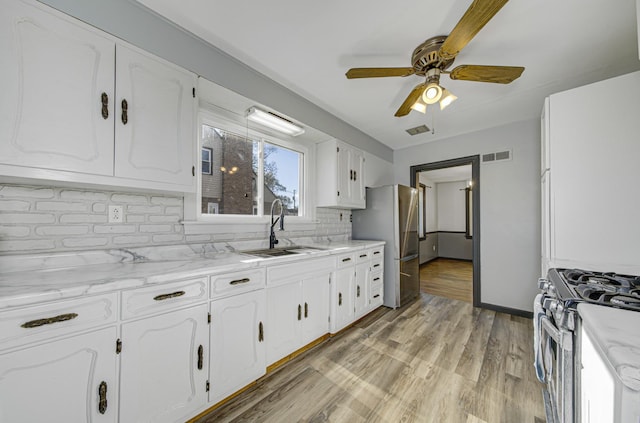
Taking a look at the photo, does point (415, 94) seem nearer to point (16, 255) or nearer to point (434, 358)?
point (434, 358)

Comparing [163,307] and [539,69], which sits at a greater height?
[539,69]

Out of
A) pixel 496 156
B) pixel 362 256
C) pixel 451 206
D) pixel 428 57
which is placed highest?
pixel 428 57

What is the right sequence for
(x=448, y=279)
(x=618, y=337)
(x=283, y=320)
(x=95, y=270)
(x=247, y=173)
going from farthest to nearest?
(x=448, y=279)
(x=247, y=173)
(x=283, y=320)
(x=95, y=270)
(x=618, y=337)

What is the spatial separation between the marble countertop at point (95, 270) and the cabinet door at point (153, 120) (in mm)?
542

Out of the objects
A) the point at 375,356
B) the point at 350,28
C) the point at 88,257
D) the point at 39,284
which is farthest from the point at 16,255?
the point at 375,356

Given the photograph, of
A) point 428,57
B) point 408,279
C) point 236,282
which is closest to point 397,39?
point 428,57

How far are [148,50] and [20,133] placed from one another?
2.69 feet

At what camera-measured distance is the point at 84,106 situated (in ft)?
4.01

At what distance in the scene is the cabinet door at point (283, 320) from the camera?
5.89 ft

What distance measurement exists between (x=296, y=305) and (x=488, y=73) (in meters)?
2.34

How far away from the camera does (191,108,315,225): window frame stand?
1.97 m

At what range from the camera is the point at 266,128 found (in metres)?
2.51

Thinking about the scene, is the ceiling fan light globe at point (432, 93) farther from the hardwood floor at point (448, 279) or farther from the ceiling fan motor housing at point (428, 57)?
the hardwood floor at point (448, 279)

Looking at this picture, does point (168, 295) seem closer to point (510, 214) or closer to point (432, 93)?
point (432, 93)
